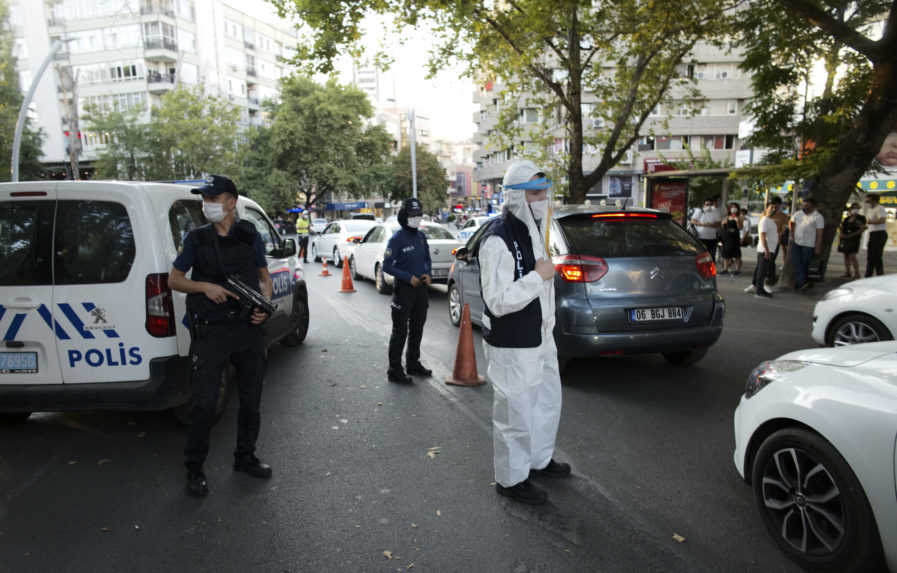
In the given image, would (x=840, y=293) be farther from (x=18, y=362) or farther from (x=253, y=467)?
(x=18, y=362)

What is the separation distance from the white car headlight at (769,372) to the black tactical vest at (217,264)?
2989 mm

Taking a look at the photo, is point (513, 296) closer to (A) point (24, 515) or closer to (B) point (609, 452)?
(B) point (609, 452)

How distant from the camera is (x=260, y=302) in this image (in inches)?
145

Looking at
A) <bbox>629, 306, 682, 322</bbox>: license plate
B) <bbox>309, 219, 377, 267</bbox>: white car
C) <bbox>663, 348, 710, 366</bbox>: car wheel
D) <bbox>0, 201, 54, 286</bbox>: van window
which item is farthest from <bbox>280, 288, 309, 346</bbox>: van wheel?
<bbox>309, 219, 377, 267</bbox>: white car

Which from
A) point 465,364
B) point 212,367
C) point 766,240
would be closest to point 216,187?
point 212,367

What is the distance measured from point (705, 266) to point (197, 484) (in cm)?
465

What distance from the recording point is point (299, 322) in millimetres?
7852

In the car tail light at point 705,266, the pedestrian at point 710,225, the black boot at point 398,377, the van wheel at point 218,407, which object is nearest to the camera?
the van wheel at point 218,407

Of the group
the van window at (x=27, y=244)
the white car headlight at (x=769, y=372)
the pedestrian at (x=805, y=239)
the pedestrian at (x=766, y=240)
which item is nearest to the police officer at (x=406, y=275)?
the van window at (x=27, y=244)

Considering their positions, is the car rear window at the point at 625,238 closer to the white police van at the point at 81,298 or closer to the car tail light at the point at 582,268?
the car tail light at the point at 582,268

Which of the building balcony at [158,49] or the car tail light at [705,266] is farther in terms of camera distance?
the building balcony at [158,49]

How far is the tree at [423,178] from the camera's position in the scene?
65688 millimetres

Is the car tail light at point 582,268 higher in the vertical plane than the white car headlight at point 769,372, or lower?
higher

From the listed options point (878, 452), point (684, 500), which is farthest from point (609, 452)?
point (878, 452)
